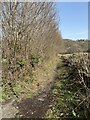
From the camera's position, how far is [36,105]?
30.3ft

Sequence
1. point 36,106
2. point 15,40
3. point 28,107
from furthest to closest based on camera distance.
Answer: point 15,40
point 36,106
point 28,107

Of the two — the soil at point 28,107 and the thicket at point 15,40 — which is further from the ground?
the thicket at point 15,40

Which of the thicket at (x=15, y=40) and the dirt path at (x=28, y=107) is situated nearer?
the dirt path at (x=28, y=107)

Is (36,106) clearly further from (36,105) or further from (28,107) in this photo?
(28,107)

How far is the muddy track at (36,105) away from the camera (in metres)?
8.11

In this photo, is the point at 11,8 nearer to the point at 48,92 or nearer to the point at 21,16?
the point at 21,16

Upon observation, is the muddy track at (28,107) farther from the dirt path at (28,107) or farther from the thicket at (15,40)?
the thicket at (15,40)

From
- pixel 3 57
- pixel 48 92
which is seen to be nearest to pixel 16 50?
pixel 3 57

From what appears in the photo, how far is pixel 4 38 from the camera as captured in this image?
37.0ft

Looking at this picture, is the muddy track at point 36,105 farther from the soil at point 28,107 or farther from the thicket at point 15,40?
the thicket at point 15,40

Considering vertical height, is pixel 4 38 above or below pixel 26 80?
above

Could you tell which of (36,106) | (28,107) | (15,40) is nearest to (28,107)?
(28,107)

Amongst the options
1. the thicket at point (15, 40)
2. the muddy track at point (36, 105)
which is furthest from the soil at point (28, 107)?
the thicket at point (15, 40)

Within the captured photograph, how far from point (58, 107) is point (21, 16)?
5.91m
